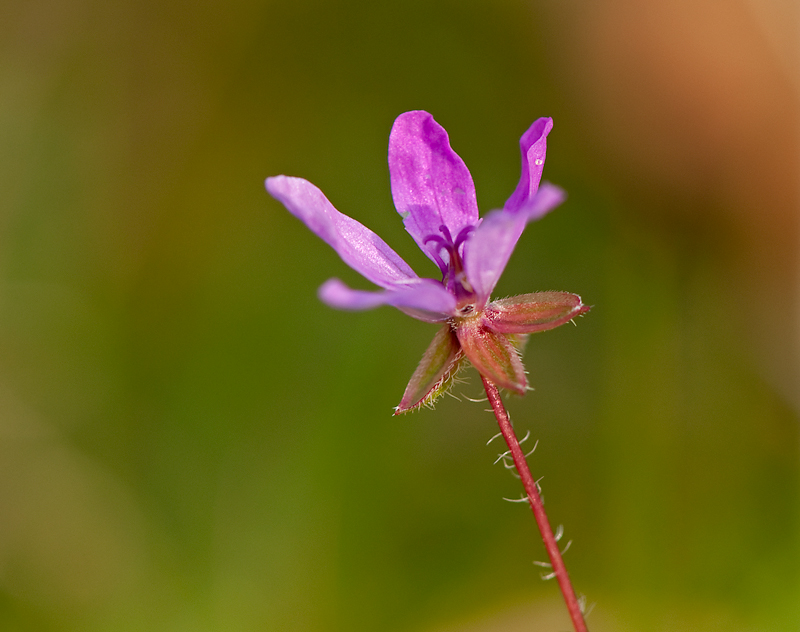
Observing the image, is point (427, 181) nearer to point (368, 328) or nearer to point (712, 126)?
point (368, 328)

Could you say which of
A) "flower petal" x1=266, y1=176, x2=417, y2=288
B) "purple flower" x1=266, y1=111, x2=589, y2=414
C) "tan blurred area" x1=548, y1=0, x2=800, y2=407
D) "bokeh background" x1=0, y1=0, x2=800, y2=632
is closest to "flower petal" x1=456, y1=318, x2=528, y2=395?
"purple flower" x1=266, y1=111, x2=589, y2=414

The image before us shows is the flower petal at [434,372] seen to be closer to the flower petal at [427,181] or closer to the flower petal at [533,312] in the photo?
the flower petal at [533,312]

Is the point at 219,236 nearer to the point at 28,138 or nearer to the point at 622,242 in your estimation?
the point at 28,138

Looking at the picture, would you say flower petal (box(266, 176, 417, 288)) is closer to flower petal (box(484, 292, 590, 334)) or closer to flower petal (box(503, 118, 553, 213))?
flower petal (box(484, 292, 590, 334))

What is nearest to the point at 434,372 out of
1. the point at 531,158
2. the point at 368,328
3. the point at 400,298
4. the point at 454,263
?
the point at 400,298

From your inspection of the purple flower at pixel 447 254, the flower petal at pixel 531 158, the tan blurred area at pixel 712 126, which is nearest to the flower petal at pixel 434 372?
the purple flower at pixel 447 254

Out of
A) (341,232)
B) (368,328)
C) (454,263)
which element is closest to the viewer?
(341,232)

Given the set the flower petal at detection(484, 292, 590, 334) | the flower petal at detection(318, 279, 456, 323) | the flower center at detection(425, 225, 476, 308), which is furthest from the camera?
the flower center at detection(425, 225, 476, 308)
